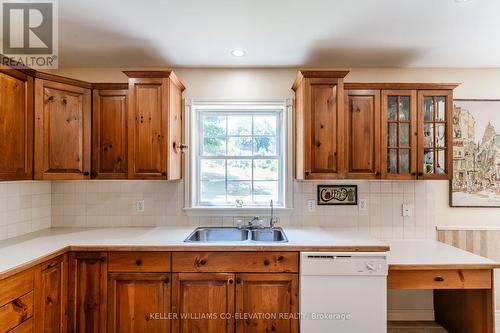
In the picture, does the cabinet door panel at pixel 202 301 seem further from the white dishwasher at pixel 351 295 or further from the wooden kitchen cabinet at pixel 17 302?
the wooden kitchen cabinet at pixel 17 302

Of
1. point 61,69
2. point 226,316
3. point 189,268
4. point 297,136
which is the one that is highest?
point 61,69

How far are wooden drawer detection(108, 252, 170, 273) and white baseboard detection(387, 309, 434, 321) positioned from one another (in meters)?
Result: 2.20

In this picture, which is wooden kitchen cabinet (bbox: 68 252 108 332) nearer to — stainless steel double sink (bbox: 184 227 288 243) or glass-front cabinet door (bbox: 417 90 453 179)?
stainless steel double sink (bbox: 184 227 288 243)

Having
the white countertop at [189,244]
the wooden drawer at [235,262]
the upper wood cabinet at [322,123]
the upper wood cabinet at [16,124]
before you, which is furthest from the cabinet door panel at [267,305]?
the upper wood cabinet at [16,124]

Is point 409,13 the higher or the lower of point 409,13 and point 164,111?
the higher

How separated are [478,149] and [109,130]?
3.48m

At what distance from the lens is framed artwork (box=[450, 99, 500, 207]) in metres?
2.88

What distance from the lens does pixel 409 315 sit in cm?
286

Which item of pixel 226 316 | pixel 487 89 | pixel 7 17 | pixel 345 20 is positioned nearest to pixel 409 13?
pixel 345 20

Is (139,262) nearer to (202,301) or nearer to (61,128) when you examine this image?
(202,301)

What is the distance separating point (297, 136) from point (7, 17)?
237 centimetres

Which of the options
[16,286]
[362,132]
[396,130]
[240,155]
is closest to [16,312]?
[16,286]

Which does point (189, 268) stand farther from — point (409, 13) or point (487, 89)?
point (487, 89)

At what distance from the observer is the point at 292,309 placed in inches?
86.1
